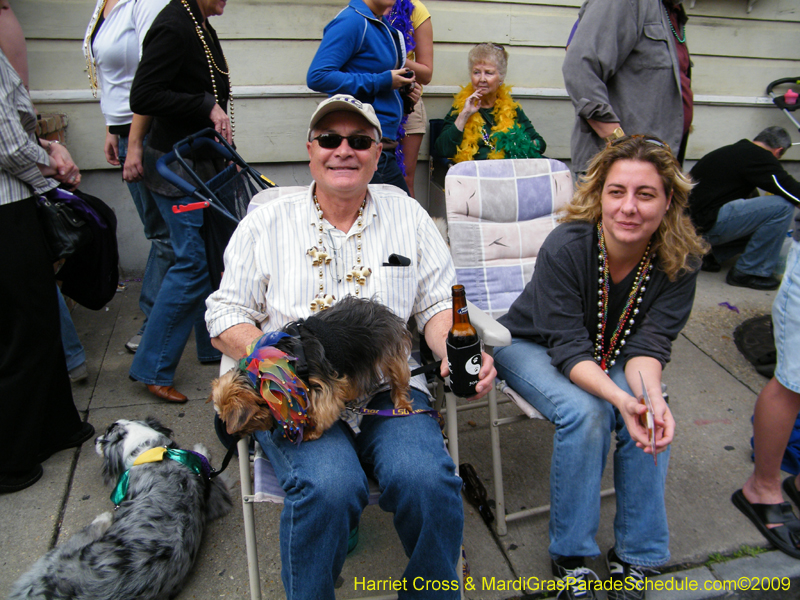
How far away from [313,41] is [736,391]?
13.0ft

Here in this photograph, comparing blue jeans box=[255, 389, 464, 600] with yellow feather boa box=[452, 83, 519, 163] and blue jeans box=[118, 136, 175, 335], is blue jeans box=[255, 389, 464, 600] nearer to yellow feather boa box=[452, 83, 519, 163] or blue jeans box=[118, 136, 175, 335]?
blue jeans box=[118, 136, 175, 335]

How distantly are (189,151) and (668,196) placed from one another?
221 cm

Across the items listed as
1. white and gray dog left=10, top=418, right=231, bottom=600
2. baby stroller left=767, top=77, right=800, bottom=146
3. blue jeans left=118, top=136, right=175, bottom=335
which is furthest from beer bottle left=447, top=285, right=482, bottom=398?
baby stroller left=767, top=77, right=800, bottom=146

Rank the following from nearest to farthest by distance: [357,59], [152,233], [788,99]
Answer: [357,59], [152,233], [788,99]

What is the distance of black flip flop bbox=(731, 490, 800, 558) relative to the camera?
2.32m

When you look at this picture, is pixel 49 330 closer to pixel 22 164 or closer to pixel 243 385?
pixel 22 164

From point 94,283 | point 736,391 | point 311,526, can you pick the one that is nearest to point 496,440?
point 311,526

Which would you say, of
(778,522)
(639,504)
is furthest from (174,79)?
(778,522)

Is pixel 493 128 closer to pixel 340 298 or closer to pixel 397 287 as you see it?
pixel 397 287

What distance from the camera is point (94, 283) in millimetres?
2852

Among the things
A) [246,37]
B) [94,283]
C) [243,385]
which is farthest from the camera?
[246,37]

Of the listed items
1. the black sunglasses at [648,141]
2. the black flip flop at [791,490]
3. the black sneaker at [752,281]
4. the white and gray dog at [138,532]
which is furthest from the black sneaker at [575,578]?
the black sneaker at [752,281]

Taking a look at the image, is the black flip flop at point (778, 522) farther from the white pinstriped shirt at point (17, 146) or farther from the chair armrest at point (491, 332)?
the white pinstriped shirt at point (17, 146)

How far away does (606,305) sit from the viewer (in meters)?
2.16
